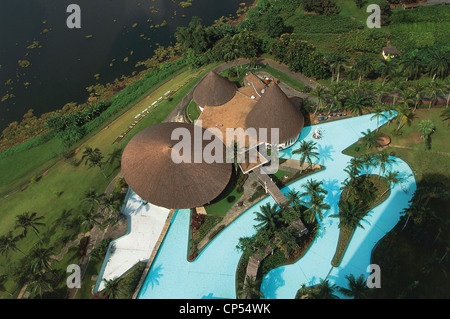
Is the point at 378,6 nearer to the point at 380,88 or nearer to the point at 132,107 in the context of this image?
the point at 380,88

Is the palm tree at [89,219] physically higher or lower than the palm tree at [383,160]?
lower

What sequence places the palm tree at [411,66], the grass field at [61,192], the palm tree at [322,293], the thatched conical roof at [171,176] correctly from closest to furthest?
the palm tree at [322,293]
the thatched conical roof at [171,176]
the grass field at [61,192]
the palm tree at [411,66]

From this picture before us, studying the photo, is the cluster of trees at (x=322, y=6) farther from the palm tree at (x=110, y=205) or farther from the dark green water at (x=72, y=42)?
the palm tree at (x=110, y=205)

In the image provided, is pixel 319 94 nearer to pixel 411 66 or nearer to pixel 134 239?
pixel 411 66

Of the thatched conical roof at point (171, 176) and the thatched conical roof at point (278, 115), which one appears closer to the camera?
the thatched conical roof at point (171, 176)

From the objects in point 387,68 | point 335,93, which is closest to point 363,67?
point 387,68

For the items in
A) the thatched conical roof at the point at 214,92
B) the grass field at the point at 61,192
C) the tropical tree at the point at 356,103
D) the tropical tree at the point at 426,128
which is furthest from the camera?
the thatched conical roof at the point at 214,92

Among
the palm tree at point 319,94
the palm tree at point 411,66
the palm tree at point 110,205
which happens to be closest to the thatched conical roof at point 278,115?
the palm tree at point 319,94

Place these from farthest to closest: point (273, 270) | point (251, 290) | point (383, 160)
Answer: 1. point (383, 160)
2. point (273, 270)
3. point (251, 290)
